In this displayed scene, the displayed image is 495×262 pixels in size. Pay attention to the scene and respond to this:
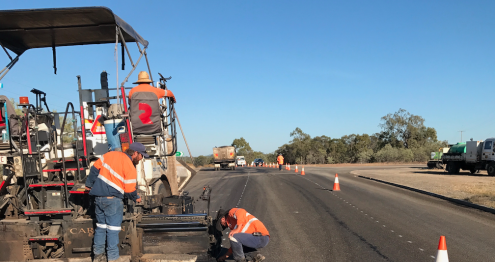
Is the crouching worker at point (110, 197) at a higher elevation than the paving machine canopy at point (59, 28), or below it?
A: below

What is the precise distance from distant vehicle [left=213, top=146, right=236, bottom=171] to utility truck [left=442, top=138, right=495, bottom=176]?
907 inches

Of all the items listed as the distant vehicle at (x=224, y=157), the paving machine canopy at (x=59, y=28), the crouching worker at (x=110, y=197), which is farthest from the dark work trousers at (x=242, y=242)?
the distant vehicle at (x=224, y=157)

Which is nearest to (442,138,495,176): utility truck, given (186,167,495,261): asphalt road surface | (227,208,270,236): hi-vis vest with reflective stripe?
(186,167,495,261): asphalt road surface

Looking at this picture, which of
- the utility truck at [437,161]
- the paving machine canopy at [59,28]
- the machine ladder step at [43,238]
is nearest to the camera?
the machine ladder step at [43,238]

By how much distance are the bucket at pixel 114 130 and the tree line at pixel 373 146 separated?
57182 mm

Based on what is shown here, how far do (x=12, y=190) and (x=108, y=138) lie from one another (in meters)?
1.65

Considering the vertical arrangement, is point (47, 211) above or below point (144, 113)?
below

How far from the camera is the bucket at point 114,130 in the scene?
20.8ft

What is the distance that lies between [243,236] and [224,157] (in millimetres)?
40614

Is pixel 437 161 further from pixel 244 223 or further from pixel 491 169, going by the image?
pixel 244 223

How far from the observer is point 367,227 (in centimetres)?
909

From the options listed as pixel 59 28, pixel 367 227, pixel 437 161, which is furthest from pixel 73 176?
pixel 437 161

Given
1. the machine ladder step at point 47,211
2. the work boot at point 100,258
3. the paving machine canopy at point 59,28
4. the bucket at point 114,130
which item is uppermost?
the paving machine canopy at point 59,28

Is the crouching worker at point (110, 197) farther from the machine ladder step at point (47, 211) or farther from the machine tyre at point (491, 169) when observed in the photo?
the machine tyre at point (491, 169)
